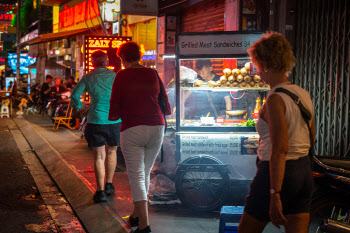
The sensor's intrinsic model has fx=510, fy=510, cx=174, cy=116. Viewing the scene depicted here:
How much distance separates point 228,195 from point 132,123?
202 cm

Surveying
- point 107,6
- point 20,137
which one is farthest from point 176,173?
point 107,6

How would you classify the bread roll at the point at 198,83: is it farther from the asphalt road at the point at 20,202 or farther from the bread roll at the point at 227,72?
the asphalt road at the point at 20,202

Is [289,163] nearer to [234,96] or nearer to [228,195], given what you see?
[228,195]

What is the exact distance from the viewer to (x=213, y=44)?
6.27 metres

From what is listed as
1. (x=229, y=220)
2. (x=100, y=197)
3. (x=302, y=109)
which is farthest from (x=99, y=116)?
(x=302, y=109)

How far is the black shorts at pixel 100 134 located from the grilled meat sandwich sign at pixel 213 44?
50.6 inches

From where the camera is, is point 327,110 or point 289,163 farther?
point 327,110

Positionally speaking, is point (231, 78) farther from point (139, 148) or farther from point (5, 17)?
point (5, 17)

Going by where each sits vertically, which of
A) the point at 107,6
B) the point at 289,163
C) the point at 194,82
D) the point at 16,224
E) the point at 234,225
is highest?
the point at 107,6

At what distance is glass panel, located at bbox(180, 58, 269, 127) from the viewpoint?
6.48 meters

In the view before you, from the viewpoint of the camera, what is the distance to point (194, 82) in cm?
647

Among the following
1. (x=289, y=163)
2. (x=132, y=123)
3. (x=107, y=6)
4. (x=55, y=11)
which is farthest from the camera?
(x=55, y=11)

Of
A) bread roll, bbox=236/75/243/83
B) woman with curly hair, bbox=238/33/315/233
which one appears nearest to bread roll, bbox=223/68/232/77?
bread roll, bbox=236/75/243/83

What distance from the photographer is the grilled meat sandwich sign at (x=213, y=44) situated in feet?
20.5
